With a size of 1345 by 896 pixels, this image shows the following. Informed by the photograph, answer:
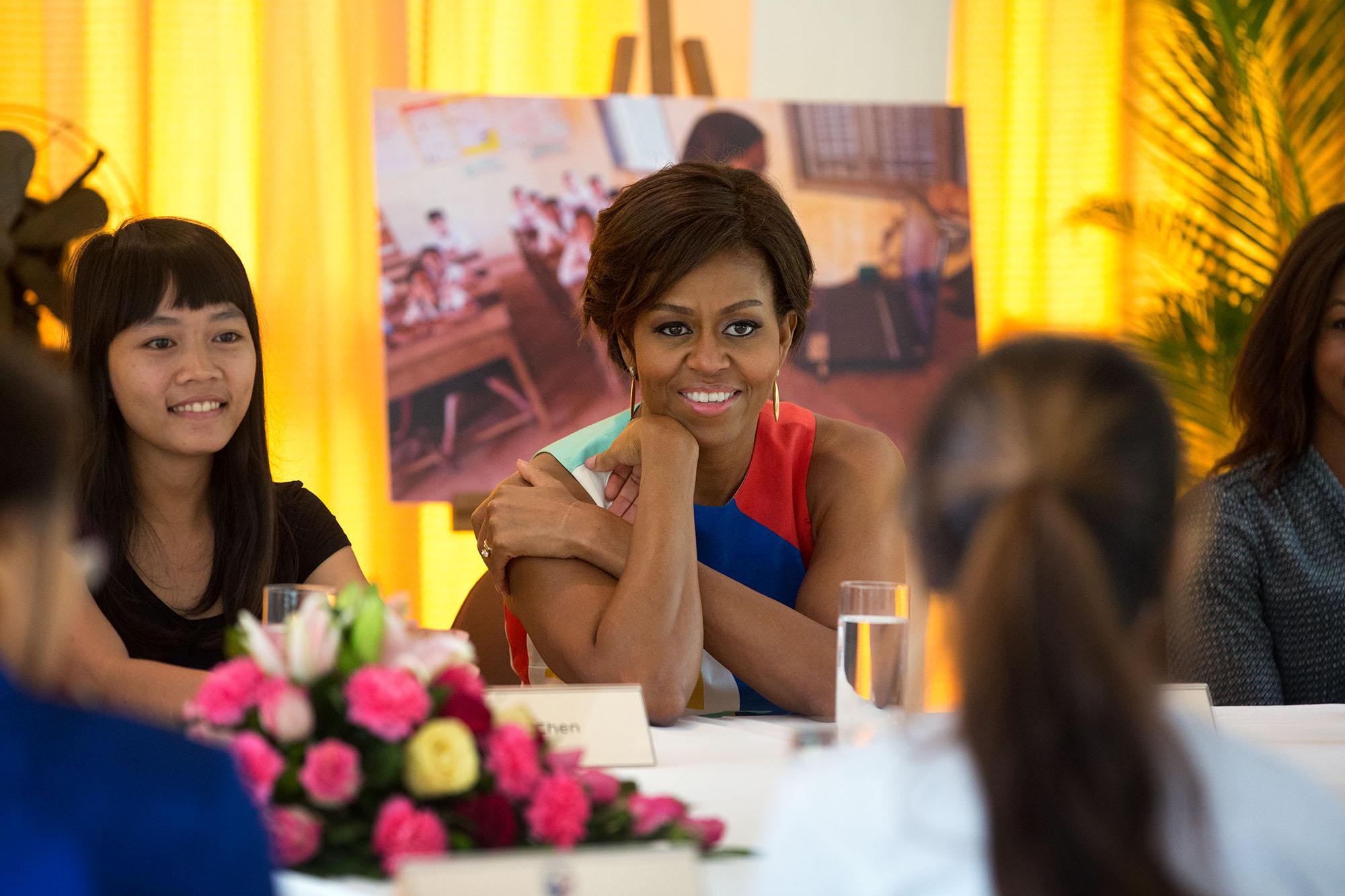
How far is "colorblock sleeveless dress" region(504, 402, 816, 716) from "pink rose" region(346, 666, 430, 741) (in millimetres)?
1098

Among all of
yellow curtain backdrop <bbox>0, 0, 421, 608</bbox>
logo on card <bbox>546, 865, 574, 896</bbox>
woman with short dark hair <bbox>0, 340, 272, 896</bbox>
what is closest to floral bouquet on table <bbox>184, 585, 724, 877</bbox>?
logo on card <bbox>546, 865, 574, 896</bbox>

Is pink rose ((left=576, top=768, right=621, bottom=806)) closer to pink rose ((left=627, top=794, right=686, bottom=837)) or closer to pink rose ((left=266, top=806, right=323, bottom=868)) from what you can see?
pink rose ((left=627, top=794, right=686, bottom=837))

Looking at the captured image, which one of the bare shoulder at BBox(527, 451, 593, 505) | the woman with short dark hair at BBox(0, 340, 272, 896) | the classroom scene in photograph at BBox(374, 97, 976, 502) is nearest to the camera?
the woman with short dark hair at BBox(0, 340, 272, 896)

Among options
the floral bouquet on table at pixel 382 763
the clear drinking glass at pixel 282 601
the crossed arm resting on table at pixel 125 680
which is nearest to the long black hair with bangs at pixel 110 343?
the crossed arm resting on table at pixel 125 680

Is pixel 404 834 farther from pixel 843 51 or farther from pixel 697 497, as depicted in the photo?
pixel 843 51

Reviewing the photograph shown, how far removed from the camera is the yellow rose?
0.92 m

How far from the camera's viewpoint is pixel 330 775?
2.99 feet

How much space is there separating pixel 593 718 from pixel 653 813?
0.46 m

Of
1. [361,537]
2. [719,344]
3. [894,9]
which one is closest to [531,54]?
[894,9]

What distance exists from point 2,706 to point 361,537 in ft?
11.0

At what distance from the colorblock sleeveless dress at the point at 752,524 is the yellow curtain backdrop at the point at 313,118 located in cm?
187

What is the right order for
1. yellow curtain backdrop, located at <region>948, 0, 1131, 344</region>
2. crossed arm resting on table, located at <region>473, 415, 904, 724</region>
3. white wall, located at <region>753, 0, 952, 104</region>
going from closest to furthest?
crossed arm resting on table, located at <region>473, 415, 904, 724</region> < white wall, located at <region>753, 0, 952, 104</region> < yellow curtain backdrop, located at <region>948, 0, 1131, 344</region>

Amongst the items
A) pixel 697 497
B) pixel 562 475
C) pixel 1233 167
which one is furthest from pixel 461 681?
pixel 1233 167

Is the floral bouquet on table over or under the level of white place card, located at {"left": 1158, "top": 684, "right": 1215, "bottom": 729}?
over
